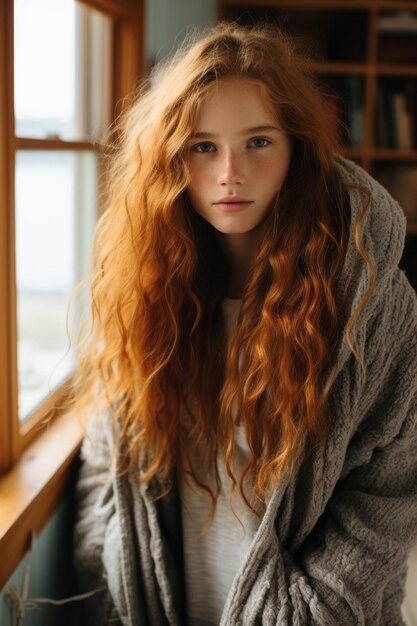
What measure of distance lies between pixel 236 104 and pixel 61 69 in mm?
802

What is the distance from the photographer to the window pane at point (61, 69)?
140cm

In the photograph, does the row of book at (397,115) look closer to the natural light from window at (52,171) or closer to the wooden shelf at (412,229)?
the wooden shelf at (412,229)

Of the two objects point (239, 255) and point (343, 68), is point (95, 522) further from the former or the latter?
point (343, 68)

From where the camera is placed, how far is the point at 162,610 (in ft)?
4.07

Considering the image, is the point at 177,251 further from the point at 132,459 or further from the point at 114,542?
the point at 114,542

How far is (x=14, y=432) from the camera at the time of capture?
1.25 meters

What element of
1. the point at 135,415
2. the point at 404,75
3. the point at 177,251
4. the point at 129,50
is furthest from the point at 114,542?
the point at 404,75

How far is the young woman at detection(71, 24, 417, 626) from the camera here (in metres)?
1.05

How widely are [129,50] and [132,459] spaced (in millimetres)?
1143

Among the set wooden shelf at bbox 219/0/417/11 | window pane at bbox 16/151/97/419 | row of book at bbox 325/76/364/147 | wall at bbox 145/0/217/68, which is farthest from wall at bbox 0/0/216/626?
row of book at bbox 325/76/364/147

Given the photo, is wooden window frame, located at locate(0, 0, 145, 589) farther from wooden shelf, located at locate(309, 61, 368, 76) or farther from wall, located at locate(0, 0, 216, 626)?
wooden shelf, located at locate(309, 61, 368, 76)

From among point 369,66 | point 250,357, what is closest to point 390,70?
point 369,66

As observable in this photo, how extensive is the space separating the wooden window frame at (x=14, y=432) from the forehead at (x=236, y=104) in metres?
0.32

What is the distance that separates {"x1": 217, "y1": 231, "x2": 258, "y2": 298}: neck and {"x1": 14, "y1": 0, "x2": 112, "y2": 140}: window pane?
0.49 meters
